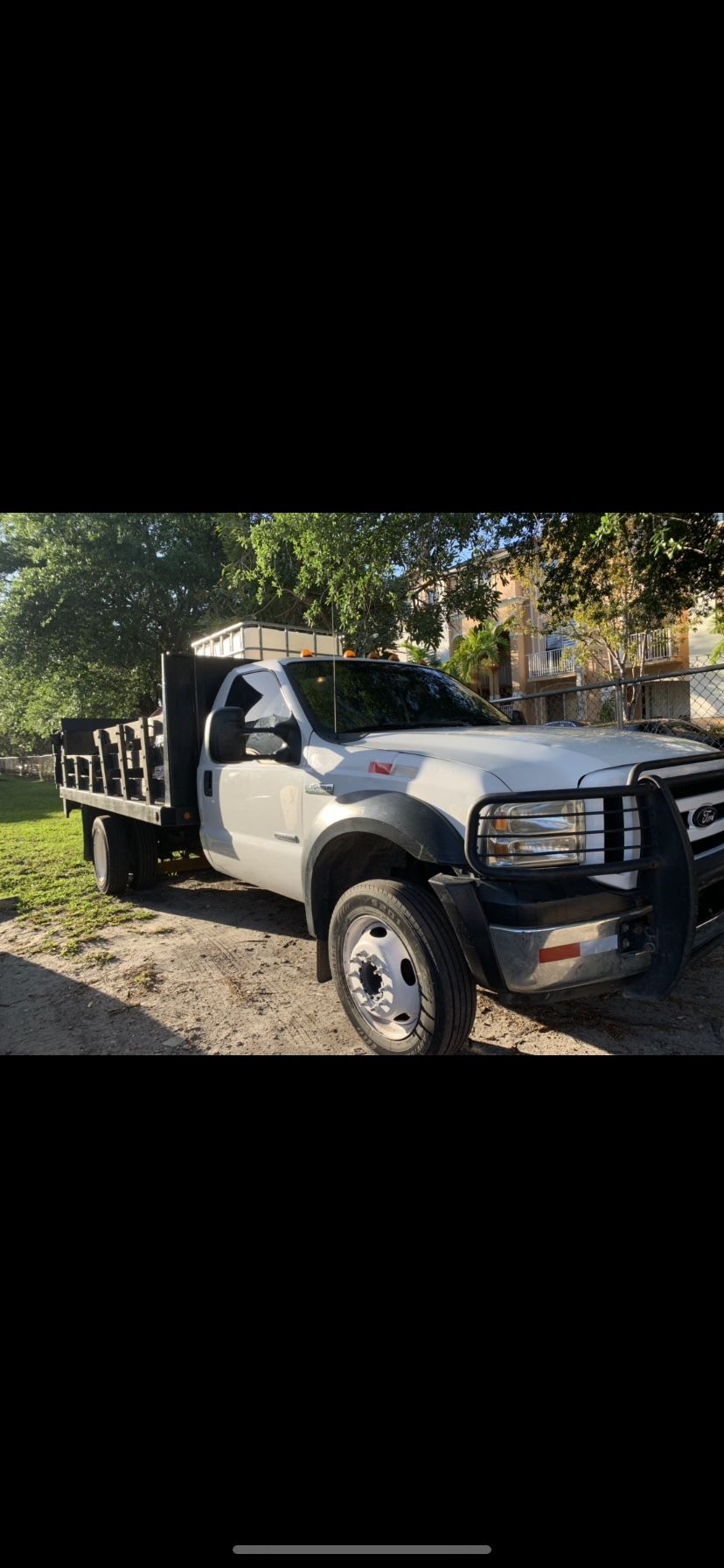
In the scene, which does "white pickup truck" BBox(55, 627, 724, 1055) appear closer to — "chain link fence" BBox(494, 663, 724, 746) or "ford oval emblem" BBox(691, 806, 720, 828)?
"ford oval emblem" BBox(691, 806, 720, 828)

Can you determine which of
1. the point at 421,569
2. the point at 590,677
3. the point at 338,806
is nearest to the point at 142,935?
the point at 338,806

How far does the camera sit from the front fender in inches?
107

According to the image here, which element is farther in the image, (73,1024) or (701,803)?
(73,1024)

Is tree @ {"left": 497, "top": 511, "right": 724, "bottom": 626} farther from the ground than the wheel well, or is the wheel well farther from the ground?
tree @ {"left": 497, "top": 511, "right": 724, "bottom": 626}

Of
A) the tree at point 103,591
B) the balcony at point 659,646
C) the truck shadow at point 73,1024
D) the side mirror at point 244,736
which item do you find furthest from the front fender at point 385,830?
the tree at point 103,591

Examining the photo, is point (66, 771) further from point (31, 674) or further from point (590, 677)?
point (590, 677)

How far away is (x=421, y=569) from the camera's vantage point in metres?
12.3

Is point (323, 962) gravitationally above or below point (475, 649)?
below

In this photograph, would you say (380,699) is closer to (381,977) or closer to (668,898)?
(381,977)

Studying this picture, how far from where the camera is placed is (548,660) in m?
24.8

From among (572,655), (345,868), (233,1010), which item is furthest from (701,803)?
(572,655)

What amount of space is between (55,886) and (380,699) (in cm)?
450

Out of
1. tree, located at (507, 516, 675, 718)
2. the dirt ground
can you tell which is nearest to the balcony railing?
tree, located at (507, 516, 675, 718)

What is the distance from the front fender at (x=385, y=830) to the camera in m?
2.73
